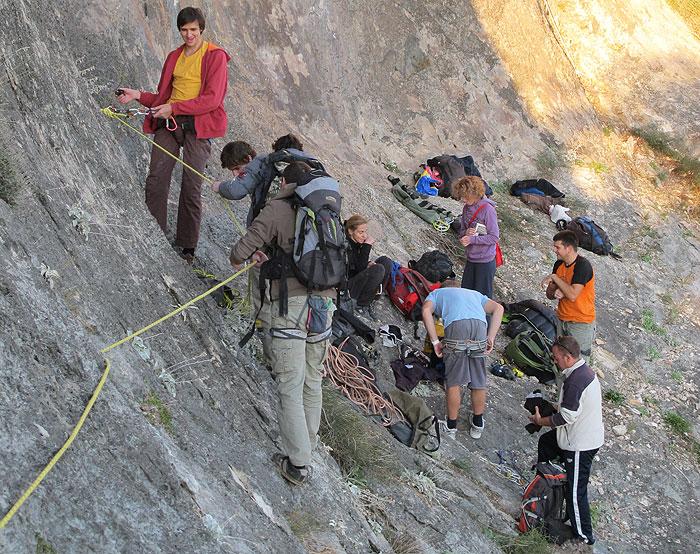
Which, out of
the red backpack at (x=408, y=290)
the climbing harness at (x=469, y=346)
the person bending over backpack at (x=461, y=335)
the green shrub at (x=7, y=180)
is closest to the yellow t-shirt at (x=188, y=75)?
the green shrub at (x=7, y=180)

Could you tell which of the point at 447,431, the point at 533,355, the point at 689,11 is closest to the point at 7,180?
the point at 447,431

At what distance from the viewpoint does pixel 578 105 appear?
15805 millimetres

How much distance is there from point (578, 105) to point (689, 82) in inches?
155

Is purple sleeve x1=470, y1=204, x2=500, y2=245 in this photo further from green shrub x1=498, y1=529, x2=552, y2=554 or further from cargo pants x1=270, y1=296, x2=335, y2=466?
cargo pants x1=270, y1=296, x2=335, y2=466

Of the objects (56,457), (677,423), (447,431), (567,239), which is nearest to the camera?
(56,457)

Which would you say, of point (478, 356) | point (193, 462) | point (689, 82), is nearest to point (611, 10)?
point (689, 82)

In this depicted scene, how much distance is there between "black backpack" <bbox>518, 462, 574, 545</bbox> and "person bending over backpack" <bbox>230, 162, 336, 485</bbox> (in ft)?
8.78

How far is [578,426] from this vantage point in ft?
20.1

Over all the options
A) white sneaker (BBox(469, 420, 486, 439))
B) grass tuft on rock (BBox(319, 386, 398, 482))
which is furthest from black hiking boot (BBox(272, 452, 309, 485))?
white sneaker (BBox(469, 420, 486, 439))

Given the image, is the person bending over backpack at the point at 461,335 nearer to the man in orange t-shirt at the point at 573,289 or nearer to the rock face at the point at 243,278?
the rock face at the point at 243,278

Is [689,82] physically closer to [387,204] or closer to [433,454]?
[387,204]

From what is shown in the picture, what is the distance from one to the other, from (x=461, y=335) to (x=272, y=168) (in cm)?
266

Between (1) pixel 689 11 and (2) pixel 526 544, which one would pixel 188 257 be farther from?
(1) pixel 689 11

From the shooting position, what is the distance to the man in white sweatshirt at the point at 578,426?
6066 mm
